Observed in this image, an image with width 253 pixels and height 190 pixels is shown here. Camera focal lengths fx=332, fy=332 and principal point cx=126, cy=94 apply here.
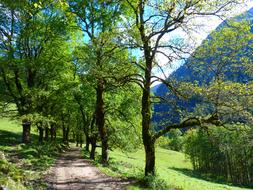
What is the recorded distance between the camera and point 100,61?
916 inches

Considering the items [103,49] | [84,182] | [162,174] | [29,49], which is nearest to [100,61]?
[103,49]

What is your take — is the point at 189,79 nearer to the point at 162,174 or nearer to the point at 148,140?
the point at 148,140

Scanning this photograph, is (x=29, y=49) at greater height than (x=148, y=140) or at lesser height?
greater

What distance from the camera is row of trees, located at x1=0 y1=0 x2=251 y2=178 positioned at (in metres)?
20.3

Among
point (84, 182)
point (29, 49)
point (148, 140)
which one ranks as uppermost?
point (29, 49)

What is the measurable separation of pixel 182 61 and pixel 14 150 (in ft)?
65.9

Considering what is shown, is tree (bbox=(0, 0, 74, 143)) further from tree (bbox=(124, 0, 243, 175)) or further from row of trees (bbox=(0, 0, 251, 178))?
tree (bbox=(124, 0, 243, 175))

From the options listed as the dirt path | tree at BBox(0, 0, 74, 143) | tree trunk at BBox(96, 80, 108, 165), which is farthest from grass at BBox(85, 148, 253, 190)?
tree at BBox(0, 0, 74, 143)

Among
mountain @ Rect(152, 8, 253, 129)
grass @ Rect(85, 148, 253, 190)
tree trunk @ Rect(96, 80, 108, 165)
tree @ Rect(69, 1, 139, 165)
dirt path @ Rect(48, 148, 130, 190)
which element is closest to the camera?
mountain @ Rect(152, 8, 253, 129)

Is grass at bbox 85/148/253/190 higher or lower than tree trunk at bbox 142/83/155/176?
lower

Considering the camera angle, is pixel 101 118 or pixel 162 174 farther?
pixel 162 174

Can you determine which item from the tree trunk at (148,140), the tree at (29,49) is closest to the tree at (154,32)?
the tree trunk at (148,140)

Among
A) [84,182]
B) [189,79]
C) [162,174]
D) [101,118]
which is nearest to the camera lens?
[189,79]

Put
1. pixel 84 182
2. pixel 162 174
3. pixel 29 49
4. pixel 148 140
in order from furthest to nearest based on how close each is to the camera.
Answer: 1. pixel 162 174
2. pixel 29 49
3. pixel 148 140
4. pixel 84 182
